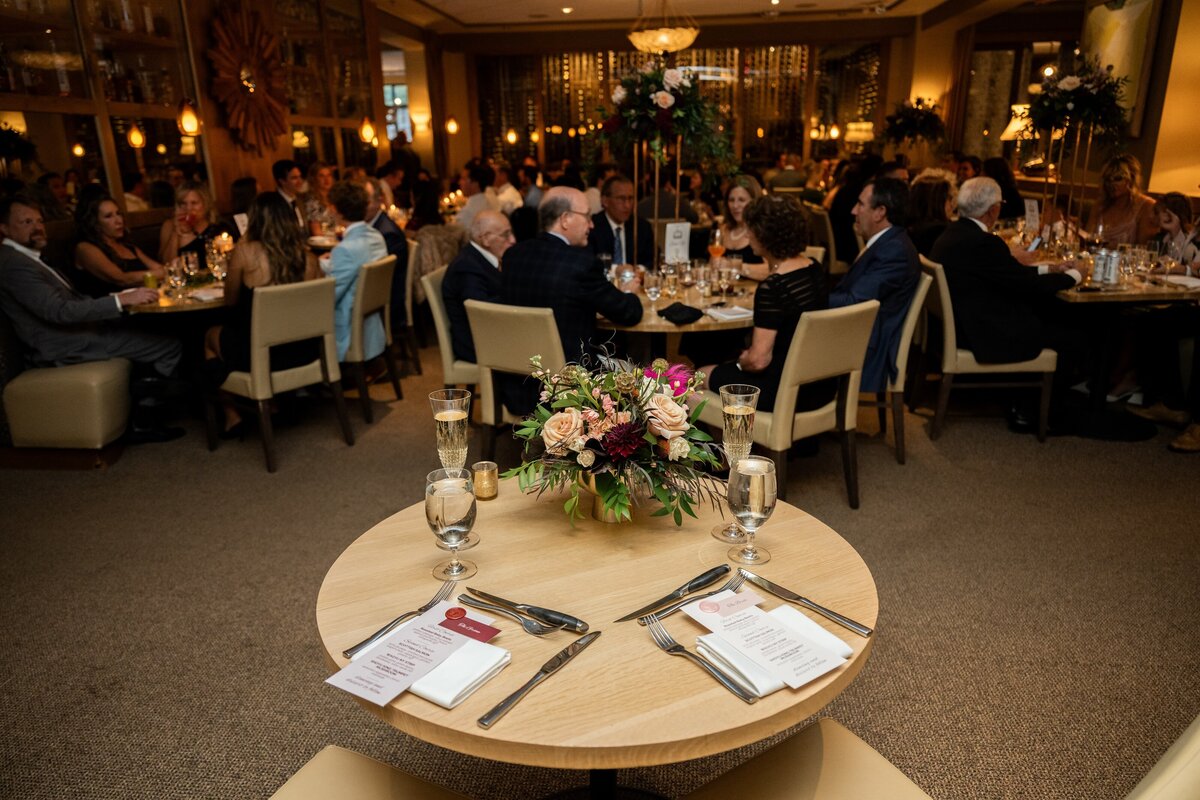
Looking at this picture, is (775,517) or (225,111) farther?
(225,111)

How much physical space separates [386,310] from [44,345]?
1.83 meters

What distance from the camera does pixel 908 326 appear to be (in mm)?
3955

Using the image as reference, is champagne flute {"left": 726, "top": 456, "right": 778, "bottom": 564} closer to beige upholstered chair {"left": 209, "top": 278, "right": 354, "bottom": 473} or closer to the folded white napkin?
the folded white napkin

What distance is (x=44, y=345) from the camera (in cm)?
431

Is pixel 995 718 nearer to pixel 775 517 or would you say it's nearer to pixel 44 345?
pixel 775 517

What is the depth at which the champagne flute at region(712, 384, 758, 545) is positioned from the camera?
1.70 m

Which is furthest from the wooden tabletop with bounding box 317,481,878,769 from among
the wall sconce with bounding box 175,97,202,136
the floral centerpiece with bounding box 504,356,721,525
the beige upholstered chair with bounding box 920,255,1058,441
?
the wall sconce with bounding box 175,97,202,136

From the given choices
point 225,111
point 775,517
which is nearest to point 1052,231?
point 775,517

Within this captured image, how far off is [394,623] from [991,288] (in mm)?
3842

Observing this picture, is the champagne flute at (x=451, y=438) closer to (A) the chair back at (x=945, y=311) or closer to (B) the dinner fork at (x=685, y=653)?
(B) the dinner fork at (x=685, y=653)

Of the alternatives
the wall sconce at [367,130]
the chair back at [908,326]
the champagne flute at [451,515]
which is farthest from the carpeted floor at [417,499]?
the wall sconce at [367,130]

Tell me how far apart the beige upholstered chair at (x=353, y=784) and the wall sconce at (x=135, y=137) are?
21.3 ft

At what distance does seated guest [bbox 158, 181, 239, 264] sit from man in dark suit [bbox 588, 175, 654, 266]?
2.69 meters

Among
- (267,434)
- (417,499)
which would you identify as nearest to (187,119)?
(267,434)
